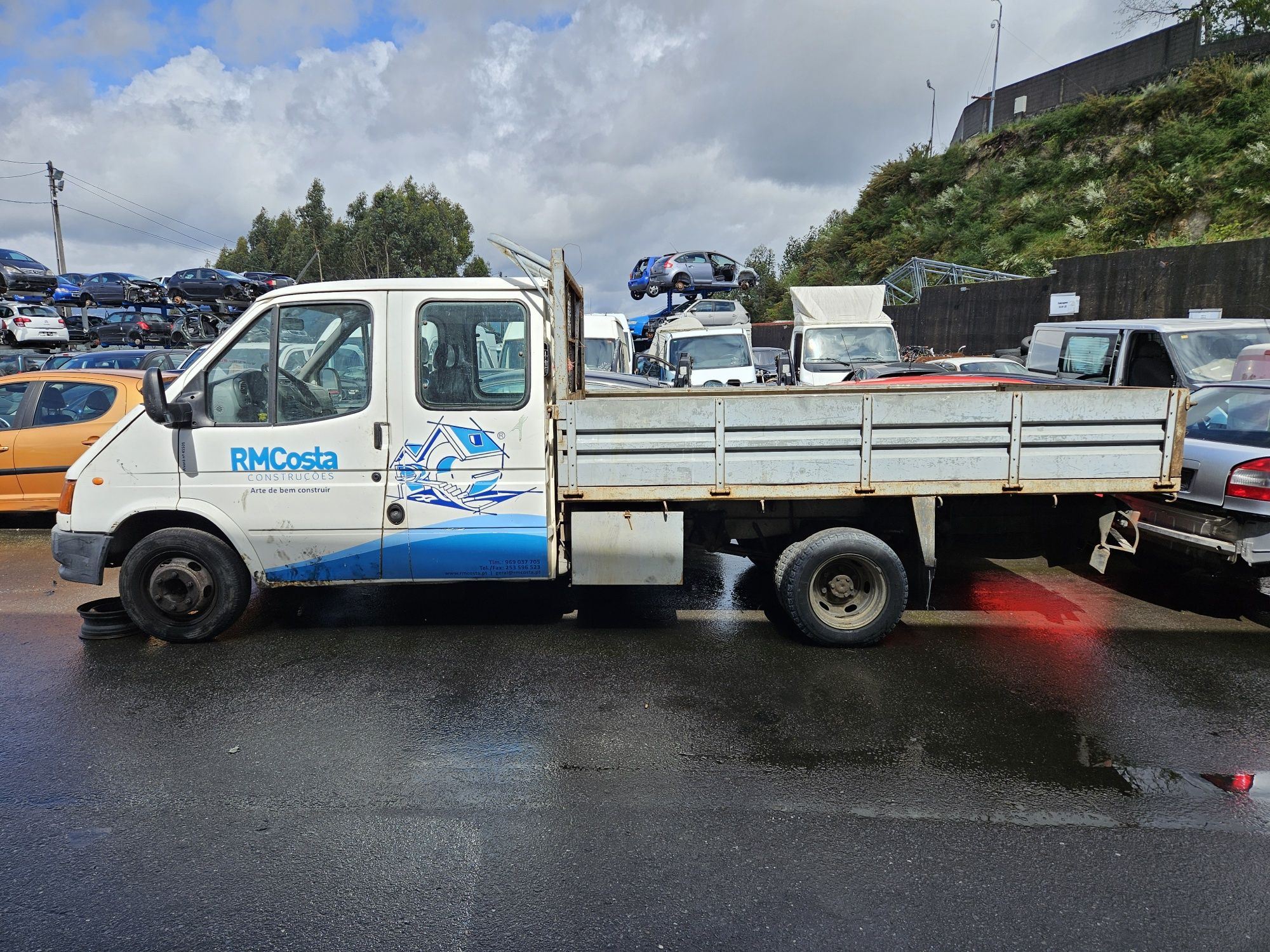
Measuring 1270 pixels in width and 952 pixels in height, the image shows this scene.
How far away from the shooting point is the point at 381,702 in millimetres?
4586

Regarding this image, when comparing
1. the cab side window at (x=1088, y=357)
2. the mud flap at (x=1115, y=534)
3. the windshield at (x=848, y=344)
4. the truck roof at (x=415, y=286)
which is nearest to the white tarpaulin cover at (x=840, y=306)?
the windshield at (x=848, y=344)

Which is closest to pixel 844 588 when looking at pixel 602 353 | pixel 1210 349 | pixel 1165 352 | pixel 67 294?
pixel 1165 352

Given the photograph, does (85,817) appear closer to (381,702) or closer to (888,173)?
(381,702)

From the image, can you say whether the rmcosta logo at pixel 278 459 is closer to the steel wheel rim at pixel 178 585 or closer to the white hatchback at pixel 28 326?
the steel wheel rim at pixel 178 585

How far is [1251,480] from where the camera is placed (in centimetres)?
539

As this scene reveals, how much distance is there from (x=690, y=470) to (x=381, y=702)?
2211 millimetres

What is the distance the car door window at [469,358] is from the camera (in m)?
4.98

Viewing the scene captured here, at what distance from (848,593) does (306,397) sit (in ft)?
11.9

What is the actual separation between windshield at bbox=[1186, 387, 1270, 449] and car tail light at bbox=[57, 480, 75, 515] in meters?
7.83

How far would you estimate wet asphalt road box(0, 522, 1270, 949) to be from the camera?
284cm

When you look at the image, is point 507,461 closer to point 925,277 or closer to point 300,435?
point 300,435

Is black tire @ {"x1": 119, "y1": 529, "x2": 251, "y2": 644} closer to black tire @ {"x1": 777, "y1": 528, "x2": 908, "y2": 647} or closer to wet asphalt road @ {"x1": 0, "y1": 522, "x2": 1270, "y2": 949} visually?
wet asphalt road @ {"x1": 0, "y1": 522, "x2": 1270, "y2": 949}

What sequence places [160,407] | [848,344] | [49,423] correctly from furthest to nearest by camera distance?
[848,344], [49,423], [160,407]

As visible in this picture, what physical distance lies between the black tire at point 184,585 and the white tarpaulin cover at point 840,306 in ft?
39.6
